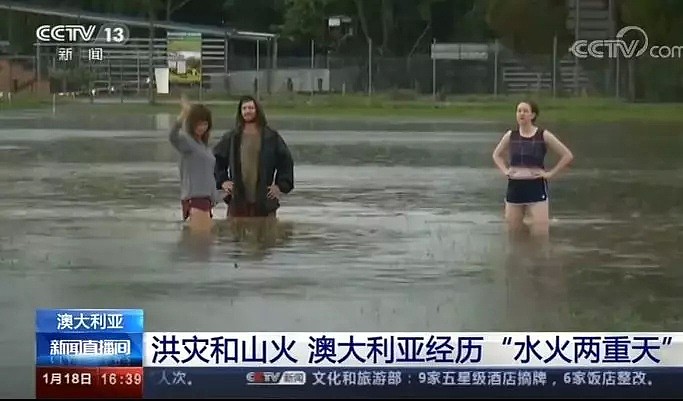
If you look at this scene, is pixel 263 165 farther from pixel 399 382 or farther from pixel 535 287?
pixel 399 382

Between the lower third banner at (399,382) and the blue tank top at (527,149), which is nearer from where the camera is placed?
the lower third banner at (399,382)

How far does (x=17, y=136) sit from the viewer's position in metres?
24.5

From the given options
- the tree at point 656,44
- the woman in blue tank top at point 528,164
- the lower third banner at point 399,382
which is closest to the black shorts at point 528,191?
the woman in blue tank top at point 528,164

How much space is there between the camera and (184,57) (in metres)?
20.4

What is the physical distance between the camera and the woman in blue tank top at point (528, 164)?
36.0 feet

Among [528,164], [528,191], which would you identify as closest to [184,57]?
[528,191]

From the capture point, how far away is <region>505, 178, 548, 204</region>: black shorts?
36.7 feet

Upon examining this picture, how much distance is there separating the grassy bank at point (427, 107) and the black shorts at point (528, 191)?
9.38m

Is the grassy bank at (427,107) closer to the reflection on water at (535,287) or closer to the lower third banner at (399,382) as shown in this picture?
the reflection on water at (535,287)

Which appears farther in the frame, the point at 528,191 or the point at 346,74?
the point at 346,74

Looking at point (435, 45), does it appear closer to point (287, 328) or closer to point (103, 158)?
point (103, 158)

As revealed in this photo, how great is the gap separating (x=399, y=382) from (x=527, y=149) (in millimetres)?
5938
